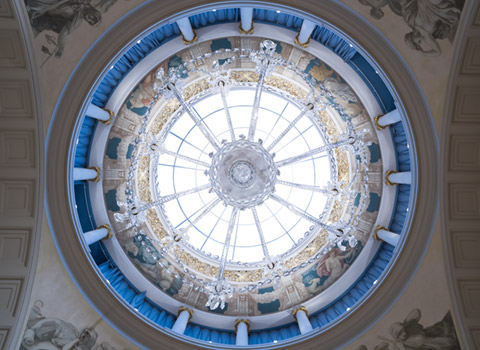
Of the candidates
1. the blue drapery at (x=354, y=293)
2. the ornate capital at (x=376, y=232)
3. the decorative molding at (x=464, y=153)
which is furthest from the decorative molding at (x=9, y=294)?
the decorative molding at (x=464, y=153)

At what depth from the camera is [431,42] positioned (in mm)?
6500

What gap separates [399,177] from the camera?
827cm

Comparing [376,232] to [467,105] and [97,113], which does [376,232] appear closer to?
[467,105]

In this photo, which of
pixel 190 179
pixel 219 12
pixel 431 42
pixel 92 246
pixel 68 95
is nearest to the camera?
pixel 431 42

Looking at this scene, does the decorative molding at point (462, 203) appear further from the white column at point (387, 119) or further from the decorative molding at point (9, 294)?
the decorative molding at point (9, 294)

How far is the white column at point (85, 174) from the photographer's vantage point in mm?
8195

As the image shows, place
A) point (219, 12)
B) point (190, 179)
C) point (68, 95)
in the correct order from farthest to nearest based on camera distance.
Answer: point (190, 179), point (219, 12), point (68, 95)

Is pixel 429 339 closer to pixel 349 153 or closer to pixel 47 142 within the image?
pixel 349 153

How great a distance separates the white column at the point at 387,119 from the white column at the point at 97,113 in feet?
20.4

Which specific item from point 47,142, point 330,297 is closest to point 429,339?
point 330,297

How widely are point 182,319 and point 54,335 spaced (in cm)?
289

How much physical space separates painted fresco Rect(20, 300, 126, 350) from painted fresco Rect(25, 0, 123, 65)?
16.6 ft

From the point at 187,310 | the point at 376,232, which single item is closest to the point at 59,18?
the point at 187,310

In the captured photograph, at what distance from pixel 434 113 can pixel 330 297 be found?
16.7ft
